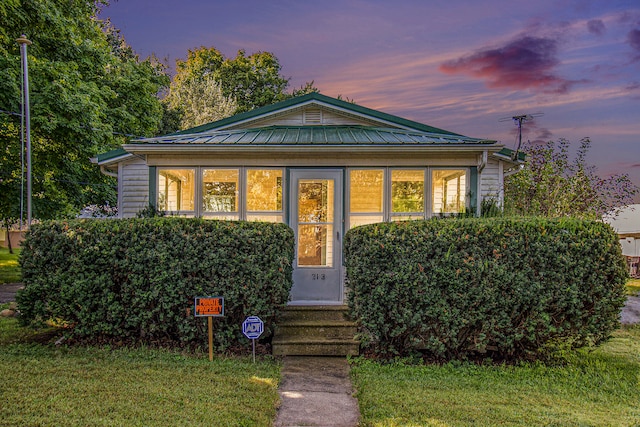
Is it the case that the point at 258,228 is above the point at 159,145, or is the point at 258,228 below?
below

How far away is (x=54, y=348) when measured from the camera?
18.5 feet

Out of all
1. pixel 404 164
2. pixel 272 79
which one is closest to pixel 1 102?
pixel 404 164

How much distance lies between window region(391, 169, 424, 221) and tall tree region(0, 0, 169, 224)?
938 cm

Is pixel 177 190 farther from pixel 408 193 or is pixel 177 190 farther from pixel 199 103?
pixel 199 103

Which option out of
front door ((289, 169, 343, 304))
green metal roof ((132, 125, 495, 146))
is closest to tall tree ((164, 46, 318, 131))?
green metal roof ((132, 125, 495, 146))

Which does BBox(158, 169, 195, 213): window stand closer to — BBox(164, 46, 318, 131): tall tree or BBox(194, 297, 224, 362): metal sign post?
BBox(194, 297, 224, 362): metal sign post

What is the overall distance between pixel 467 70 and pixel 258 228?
1001 cm

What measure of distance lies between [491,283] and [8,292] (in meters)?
12.0

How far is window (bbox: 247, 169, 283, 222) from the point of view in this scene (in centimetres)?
752

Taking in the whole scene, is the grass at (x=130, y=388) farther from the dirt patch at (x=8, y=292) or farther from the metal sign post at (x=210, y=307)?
the dirt patch at (x=8, y=292)

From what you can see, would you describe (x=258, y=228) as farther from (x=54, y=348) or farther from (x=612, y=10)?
(x=612, y=10)

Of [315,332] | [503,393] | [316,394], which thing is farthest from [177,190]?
[503,393]

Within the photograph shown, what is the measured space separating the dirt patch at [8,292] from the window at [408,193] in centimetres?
843

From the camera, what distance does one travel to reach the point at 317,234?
743cm
